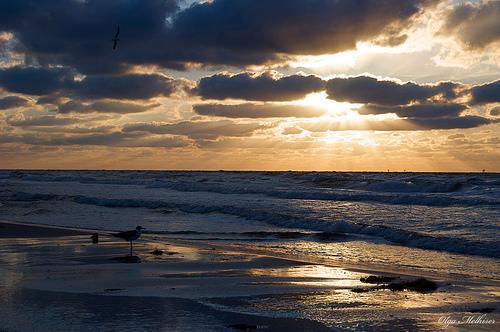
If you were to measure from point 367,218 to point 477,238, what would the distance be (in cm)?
844

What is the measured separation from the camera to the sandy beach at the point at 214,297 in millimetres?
9461

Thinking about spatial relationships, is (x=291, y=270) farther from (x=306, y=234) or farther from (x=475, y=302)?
(x=306, y=234)

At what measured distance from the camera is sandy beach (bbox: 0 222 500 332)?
9.46 meters

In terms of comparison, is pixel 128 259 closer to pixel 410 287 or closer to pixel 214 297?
Answer: pixel 214 297

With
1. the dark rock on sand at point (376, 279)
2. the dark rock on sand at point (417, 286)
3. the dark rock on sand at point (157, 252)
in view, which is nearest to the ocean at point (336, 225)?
the dark rock on sand at point (376, 279)

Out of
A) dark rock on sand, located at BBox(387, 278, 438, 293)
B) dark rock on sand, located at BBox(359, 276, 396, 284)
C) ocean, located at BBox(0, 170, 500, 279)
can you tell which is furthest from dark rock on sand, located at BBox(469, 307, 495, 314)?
ocean, located at BBox(0, 170, 500, 279)

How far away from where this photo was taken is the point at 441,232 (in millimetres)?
21781

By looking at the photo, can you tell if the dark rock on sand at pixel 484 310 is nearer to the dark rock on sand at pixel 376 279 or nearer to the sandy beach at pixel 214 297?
the sandy beach at pixel 214 297

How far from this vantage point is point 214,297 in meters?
11.5

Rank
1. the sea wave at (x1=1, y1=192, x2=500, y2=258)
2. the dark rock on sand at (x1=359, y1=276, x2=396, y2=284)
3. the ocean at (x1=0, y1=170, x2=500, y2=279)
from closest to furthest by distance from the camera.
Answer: the dark rock on sand at (x1=359, y1=276, x2=396, y2=284) → the ocean at (x1=0, y1=170, x2=500, y2=279) → the sea wave at (x1=1, y1=192, x2=500, y2=258)

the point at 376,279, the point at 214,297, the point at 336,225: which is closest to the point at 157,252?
the point at 214,297

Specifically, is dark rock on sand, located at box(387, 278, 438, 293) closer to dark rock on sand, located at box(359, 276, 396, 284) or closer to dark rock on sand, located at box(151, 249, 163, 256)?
dark rock on sand, located at box(359, 276, 396, 284)

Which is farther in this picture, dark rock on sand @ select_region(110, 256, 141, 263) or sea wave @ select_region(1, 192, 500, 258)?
sea wave @ select_region(1, 192, 500, 258)

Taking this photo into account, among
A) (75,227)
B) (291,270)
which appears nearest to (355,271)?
(291,270)
